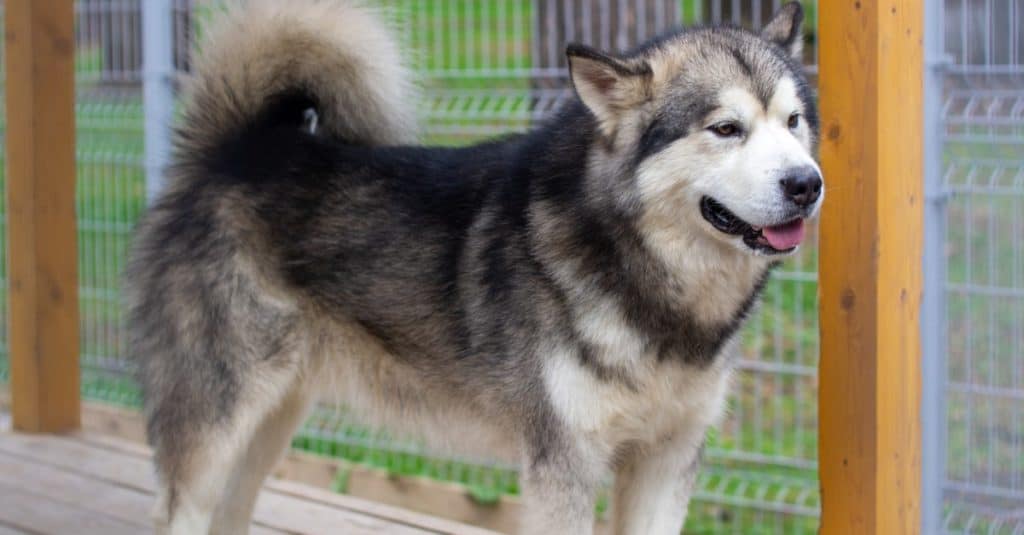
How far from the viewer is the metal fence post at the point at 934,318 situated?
3637 mm

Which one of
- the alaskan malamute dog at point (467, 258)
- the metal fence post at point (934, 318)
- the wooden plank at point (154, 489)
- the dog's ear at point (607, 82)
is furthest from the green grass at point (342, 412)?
the dog's ear at point (607, 82)

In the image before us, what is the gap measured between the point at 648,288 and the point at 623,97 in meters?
0.42

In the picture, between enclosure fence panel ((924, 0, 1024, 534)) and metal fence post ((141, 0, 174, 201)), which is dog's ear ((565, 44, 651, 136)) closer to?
enclosure fence panel ((924, 0, 1024, 534))

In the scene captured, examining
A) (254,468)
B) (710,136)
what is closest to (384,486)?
(254,468)

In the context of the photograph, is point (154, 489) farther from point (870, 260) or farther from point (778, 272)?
point (870, 260)

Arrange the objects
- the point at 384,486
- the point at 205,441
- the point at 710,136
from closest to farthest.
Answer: the point at 710,136 < the point at 205,441 < the point at 384,486

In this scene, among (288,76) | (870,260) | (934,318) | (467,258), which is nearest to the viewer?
(870,260)

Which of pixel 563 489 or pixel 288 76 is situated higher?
pixel 288 76

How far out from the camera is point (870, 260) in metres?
2.89

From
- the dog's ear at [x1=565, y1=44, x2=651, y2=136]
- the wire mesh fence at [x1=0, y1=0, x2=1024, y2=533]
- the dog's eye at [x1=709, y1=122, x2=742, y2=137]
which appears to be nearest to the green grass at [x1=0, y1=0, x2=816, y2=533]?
the wire mesh fence at [x1=0, y1=0, x2=1024, y2=533]

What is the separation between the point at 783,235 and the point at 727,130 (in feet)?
0.80

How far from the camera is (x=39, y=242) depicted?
15.9 ft

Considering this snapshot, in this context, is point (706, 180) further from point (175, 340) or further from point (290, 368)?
point (175, 340)

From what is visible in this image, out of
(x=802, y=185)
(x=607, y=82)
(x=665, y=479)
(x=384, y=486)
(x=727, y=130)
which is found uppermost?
(x=607, y=82)
